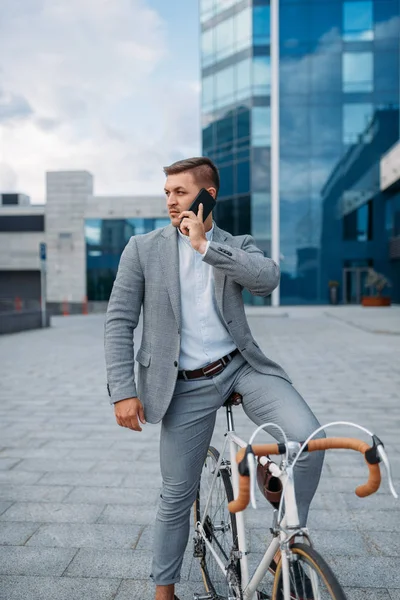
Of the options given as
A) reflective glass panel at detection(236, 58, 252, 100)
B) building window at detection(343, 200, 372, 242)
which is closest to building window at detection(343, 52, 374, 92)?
reflective glass panel at detection(236, 58, 252, 100)

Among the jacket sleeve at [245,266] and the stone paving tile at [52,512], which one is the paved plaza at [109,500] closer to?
the stone paving tile at [52,512]

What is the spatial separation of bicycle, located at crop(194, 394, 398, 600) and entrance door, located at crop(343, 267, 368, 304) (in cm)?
3952

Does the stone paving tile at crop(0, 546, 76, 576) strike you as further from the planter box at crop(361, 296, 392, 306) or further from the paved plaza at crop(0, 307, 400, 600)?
the planter box at crop(361, 296, 392, 306)

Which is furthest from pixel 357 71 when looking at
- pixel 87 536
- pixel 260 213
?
pixel 87 536

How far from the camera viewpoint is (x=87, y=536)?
3.67 m

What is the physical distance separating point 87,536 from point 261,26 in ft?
140

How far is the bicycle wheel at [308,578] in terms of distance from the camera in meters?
1.76

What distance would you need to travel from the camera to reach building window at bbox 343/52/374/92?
4106cm

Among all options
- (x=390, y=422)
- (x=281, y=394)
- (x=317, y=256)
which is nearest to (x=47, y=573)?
(x=281, y=394)

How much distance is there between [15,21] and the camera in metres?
12.2

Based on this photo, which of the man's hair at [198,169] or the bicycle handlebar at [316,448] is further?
the man's hair at [198,169]

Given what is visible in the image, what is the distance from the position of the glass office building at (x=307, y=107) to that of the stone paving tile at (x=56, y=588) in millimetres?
38559

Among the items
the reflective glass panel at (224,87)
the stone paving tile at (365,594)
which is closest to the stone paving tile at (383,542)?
the stone paving tile at (365,594)

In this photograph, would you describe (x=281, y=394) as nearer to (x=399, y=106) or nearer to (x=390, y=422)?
(x=390, y=422)
